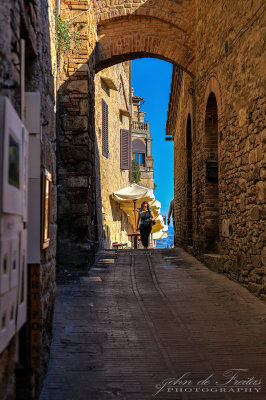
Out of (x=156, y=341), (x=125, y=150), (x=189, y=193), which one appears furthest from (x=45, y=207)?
(x=125, y=150)

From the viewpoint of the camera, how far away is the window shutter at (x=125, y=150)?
61.1 feet

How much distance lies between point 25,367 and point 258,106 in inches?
175

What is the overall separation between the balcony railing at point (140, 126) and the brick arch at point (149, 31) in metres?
30.7

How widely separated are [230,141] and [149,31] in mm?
4351

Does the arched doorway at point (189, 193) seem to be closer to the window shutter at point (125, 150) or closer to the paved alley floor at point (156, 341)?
the paved alley floor at point (156, 341)

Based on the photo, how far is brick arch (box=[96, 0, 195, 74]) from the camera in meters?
9.97

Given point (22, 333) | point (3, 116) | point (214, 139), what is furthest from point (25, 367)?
point (214, 139)

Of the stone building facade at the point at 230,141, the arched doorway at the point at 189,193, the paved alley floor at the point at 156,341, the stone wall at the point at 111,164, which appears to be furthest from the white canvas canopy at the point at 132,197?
the paved alley floor at the point at 156,341

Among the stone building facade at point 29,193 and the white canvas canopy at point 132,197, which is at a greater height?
the white canvas canopy at point 132,197

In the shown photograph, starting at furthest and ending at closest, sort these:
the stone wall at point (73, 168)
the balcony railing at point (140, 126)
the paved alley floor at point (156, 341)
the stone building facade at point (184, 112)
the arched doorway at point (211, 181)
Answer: the balcony railing at point (140, 126) → the arched doorway at point (211, 181) → the stone wall at point (73, 168) → the paved alley floor at point (156, 341) → the stone building facade at point (184, 112)

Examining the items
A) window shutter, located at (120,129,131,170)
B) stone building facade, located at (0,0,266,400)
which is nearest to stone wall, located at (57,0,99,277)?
stone building facade, located at (0,0,266,400)

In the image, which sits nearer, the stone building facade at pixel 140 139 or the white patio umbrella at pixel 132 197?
the white patio umbrella at pixel 132 197

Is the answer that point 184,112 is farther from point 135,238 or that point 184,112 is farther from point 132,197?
point 135,238

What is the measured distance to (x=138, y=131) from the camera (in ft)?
133
